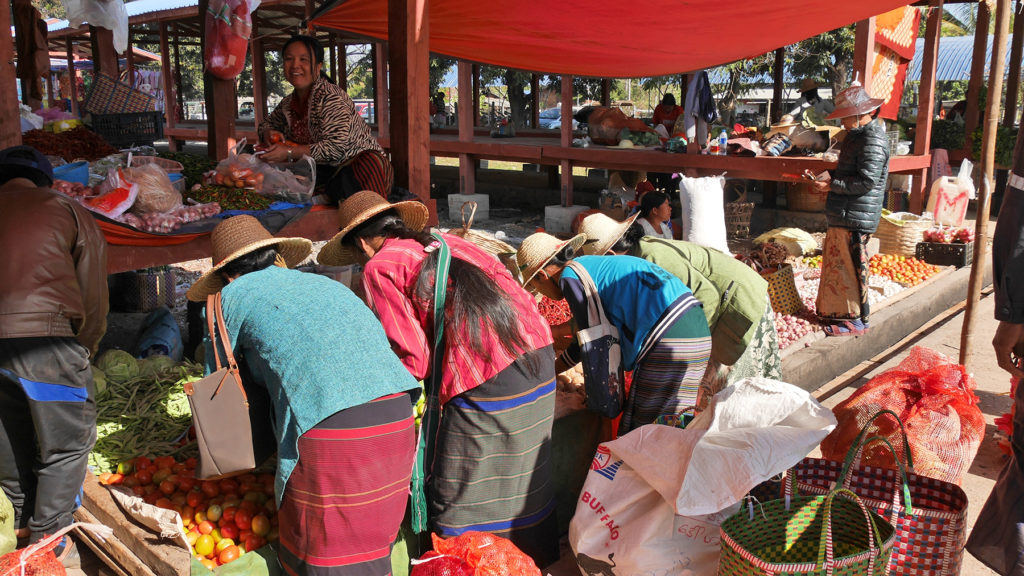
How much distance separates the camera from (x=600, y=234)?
3.86 meters

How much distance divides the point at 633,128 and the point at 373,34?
5.91 metres

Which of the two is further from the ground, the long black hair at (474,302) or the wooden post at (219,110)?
the wooden post at (219,110)

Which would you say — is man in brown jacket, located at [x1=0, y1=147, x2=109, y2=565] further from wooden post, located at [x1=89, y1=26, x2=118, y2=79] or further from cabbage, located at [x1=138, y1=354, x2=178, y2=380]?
wooden post, located at [x1=89, y1=26, x2=118, y2=79]

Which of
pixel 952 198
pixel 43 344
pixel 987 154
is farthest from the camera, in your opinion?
pixel 952 198

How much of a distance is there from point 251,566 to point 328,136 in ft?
8.52

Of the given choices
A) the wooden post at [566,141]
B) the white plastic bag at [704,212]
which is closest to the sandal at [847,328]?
the white plastic bag at [704,212]

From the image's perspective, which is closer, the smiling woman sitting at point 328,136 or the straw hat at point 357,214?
the straw hat at point 357,214

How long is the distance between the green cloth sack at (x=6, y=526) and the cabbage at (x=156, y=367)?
1153 millimetres

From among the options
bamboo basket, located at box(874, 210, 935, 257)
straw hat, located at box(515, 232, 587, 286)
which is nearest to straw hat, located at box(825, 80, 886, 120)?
bamboo basket, located at box(874, 210, 935, 257)

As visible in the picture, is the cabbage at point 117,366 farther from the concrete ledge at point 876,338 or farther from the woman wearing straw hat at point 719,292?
the concrete ledge at point 876,338

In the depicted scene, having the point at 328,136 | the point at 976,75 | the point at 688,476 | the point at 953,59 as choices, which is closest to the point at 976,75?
the point at 976,75

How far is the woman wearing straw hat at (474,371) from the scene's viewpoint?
8.57 feet

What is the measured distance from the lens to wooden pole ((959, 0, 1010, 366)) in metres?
3.98

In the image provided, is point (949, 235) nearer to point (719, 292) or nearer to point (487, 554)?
point (719, 292)
